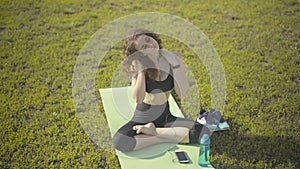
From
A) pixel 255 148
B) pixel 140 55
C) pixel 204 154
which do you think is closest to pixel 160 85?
pixel 140 55

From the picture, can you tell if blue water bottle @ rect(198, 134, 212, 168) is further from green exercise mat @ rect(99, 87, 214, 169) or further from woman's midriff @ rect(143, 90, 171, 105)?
woman's midriff @ rect(143, 90, 171, 105)

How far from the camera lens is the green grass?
4406mm

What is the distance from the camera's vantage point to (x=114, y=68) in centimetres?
600

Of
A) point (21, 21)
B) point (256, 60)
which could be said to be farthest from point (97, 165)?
point (21, 21)

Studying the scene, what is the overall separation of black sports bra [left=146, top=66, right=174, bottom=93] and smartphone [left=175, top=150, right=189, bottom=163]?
688mm

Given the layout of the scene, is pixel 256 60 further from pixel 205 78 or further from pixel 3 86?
pixel 3 86

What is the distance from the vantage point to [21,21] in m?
7.05

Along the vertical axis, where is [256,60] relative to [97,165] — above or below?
above

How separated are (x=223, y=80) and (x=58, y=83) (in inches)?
93.4

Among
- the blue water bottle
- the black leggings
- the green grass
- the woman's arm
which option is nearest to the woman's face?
the woman's arm

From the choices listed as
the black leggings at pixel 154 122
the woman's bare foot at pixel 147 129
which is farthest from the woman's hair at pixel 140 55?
the woman's bare foot at pixel 147 129

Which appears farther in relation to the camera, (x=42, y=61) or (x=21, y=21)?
(x=21, y=21)

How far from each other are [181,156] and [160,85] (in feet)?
2.60

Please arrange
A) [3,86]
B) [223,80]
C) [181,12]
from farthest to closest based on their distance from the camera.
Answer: [181,12] → [223,80] → [3,86]
